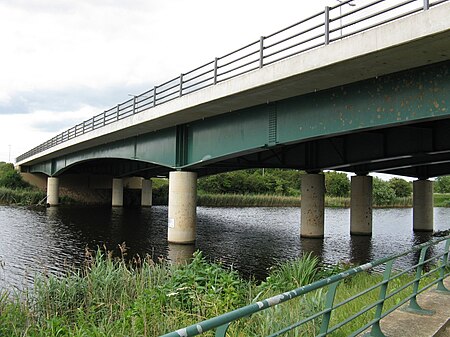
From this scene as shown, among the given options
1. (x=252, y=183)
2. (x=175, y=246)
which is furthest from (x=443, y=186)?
(x=175, y=246)

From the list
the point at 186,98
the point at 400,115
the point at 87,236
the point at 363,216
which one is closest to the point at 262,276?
the point at 400,115

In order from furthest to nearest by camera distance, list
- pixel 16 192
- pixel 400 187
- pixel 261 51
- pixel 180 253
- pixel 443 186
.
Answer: pixel 443 186
pixel 400 187
pixel 16 192
pixel 180 253
pixel 261 51

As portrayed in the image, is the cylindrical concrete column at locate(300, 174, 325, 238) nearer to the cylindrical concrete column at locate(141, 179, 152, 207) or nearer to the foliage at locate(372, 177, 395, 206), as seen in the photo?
the cylindrical concrete column at locate(141, 179, 152, 207)

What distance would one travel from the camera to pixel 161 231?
26.4 m

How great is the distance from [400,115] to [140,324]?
26.8ft

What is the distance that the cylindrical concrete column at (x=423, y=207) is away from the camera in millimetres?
31172

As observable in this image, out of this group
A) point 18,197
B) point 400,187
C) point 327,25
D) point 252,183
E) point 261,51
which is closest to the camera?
point 327,25

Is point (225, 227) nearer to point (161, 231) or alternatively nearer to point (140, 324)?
point (161, 231)

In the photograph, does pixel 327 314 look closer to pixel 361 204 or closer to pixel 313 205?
pixel 313 205

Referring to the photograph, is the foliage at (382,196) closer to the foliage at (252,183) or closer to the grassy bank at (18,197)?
the foliage at (252,183)

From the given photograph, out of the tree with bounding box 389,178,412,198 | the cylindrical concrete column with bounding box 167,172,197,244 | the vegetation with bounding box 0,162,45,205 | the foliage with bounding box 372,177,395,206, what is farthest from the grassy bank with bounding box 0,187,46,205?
the tree with bounding box 389,178,412,198

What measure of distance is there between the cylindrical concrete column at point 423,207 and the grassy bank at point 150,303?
23290 mm

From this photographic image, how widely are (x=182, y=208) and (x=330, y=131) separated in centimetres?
949

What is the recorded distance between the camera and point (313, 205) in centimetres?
2477
